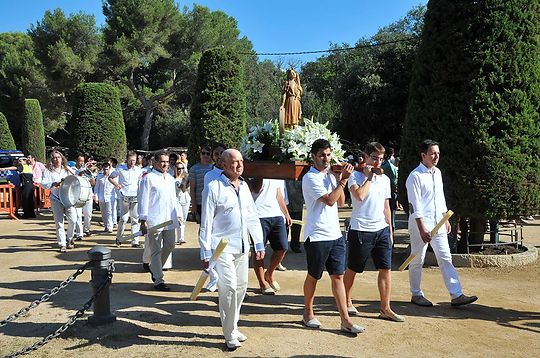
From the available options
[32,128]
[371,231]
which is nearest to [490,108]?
[371,231]

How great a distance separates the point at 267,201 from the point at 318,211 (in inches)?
80.1

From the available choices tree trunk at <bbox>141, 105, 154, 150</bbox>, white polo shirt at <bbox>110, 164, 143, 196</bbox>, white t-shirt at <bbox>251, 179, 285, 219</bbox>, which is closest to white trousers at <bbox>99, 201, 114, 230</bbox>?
white polo shirt at <bbox>110, 164, 143, 196</bbox>

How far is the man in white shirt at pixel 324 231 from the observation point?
565cm

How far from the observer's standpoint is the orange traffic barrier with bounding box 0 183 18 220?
1769 cm

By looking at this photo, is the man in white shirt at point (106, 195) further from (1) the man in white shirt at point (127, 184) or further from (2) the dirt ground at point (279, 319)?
(2) the dirt ground at point (279, 319)

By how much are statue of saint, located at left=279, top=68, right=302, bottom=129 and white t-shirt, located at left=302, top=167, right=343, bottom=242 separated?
71.4 inches

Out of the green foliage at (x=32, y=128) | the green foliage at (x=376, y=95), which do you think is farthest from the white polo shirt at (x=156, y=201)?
the green foliage at (x=32, y=128)

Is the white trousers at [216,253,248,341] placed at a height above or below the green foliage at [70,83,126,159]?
below

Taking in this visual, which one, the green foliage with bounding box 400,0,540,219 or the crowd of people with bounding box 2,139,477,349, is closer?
the crowd of people with bounding box 2,139,477,349

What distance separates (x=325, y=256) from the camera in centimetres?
566

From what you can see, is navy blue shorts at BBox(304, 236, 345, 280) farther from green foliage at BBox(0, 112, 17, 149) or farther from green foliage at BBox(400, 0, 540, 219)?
green foliage at BBox(0, 112, 17, 149)

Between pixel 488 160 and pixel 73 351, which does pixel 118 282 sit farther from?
pixel 488 160

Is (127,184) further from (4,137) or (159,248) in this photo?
(4,137)

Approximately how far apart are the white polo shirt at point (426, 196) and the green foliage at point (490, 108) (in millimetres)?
2410
